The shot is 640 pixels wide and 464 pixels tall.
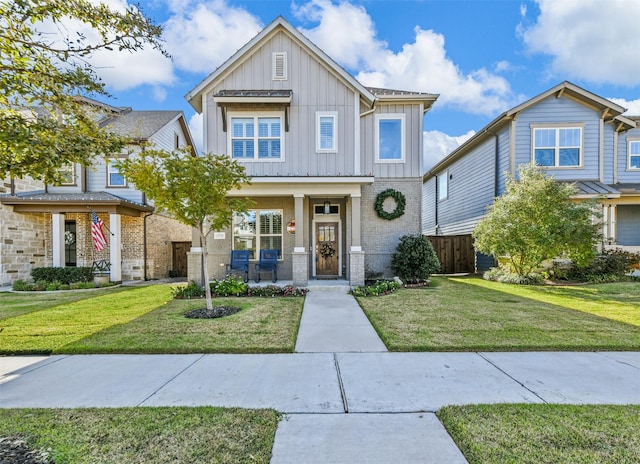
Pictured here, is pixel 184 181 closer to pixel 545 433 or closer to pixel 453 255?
pixel 545 433

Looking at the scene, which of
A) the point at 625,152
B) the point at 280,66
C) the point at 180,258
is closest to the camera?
the point at 280,66

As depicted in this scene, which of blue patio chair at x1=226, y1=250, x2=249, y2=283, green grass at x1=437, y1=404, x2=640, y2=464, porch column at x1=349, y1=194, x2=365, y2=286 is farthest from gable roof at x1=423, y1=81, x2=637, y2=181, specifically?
green grass at x1=437, y1=404, x2=640, y2=464

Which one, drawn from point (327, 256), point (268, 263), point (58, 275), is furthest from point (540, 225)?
point (58, 275)

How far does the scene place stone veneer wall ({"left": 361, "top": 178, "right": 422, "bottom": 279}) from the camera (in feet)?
37.1

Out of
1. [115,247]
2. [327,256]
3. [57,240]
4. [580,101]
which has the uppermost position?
[580,101]

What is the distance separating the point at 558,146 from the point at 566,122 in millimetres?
1056

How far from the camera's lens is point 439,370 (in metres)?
3.85

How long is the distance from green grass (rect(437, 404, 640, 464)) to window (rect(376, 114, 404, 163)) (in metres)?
9.67

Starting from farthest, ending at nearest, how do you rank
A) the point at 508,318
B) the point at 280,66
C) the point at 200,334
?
the point at 280,66, the point at 508,318, the point at 200,334

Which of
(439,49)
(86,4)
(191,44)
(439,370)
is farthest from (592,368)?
(439,49)

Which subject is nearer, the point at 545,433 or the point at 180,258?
the point at 545,433

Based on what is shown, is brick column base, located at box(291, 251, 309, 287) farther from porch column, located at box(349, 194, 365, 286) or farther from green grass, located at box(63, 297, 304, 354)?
green grass, located at box(63, 297, 304, 354)

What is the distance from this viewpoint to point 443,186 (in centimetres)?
1961

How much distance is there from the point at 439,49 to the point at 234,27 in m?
8.06
